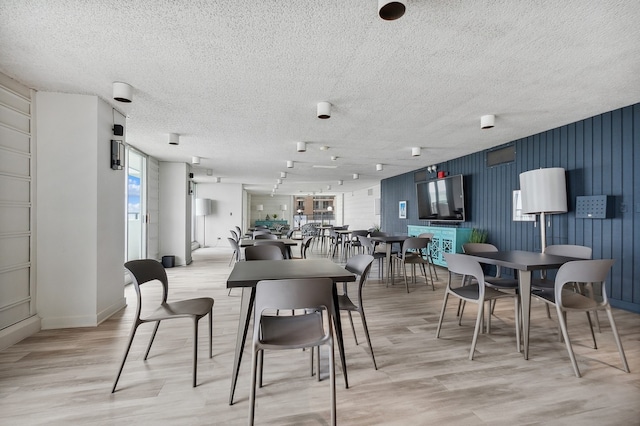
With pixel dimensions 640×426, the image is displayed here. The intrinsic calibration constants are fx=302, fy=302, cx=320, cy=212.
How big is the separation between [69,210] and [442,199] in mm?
7072

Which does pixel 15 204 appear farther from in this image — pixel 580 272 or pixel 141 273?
pixel 580 272

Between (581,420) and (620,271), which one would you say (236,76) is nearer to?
(581,420)

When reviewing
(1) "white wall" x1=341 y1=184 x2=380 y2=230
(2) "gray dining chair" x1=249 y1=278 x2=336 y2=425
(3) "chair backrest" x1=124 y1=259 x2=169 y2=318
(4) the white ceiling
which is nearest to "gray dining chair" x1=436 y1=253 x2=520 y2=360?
(2) "gray dining chair" x1=249 y1=278 x2=336 y2=425

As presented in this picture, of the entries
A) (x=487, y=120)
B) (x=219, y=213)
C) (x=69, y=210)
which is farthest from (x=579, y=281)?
(x=219, y=213)

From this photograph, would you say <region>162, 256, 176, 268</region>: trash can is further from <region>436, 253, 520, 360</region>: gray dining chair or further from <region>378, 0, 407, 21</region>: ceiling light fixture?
<region>378, 0, 407, 21</region>: ceiling light fixture

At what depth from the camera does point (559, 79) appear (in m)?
2.93

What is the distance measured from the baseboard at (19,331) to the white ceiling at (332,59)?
236 cm

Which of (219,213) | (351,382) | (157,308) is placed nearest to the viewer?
(351,382)

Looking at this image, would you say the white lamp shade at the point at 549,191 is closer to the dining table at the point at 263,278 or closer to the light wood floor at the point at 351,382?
the light wood floor at the point at 351,382

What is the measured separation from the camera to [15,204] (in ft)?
9.55

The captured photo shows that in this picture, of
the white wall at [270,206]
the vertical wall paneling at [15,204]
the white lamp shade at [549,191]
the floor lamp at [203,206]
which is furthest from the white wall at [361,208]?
the vertical wall paneling at [15,204]

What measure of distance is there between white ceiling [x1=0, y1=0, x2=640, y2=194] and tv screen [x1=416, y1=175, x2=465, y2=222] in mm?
2460

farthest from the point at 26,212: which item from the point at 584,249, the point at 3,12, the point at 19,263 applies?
the point at 584,249

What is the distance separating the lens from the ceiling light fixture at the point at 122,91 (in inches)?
116
